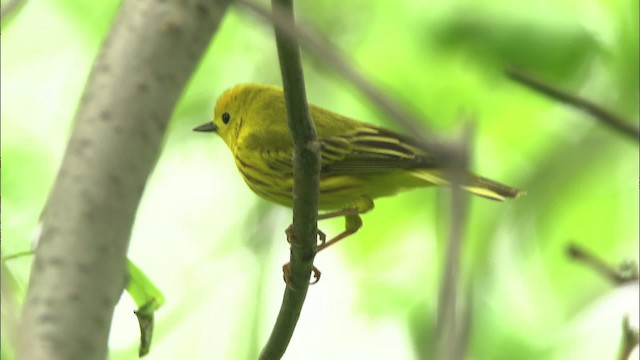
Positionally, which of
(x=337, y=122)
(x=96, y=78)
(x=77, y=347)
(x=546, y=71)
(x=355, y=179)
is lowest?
(x=77, y=347)

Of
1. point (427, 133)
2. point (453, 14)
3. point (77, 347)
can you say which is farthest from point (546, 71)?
point (427, 133)

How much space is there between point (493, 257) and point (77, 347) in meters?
2.70

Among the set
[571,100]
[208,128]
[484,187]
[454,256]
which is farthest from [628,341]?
[208,128]

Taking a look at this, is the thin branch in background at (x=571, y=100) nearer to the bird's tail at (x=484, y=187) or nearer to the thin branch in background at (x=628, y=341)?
the thin branch in background at (x=628, y=341)

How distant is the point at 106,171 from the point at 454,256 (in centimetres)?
164

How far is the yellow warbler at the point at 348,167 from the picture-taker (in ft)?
12.8

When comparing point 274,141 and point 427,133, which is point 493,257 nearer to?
point 274,141

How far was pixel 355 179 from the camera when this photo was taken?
3.97m

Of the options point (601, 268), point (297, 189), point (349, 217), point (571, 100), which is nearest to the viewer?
point (571, 100)

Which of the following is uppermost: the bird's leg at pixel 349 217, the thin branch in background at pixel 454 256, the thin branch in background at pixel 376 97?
the bird's leg at pixel 349 217

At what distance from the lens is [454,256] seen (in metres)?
1.05

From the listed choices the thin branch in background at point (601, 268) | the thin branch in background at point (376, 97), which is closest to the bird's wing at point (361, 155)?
the thin branch in background at point (601, 268)

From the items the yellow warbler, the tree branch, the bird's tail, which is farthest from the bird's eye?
the tree branch

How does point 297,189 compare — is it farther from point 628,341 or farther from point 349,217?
point 349,217
